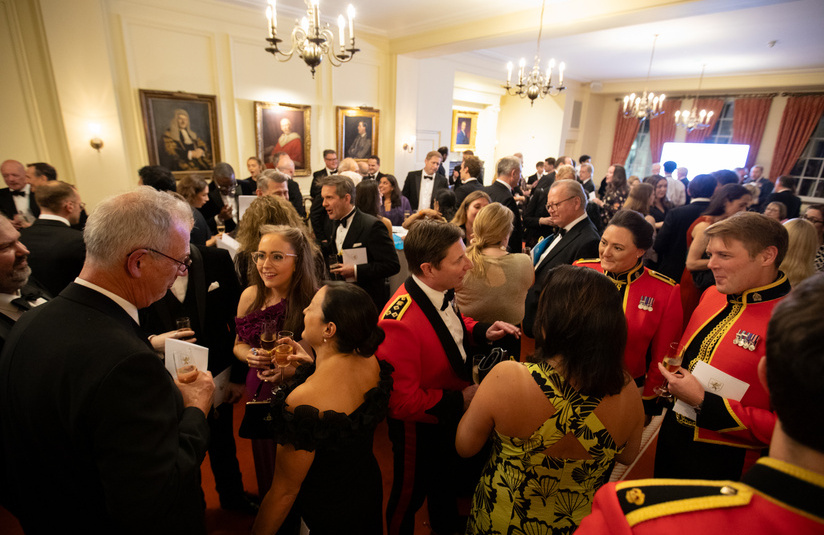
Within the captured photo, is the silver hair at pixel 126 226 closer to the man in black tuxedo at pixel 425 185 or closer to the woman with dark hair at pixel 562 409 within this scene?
the woman with dark hair at pixel 562 409

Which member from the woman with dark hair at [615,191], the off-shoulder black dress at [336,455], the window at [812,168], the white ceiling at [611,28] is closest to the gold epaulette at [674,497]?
the off-shoulder black dress at [336,455]

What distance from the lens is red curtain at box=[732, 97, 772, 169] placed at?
35.6 feet

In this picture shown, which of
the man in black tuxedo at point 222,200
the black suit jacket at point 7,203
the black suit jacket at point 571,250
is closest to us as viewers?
the black suit jacket at point 571,250

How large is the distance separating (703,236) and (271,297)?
9.94ft

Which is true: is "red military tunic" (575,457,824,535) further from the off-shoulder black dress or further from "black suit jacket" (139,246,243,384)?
"black suit jacket" (139,246,243,384)

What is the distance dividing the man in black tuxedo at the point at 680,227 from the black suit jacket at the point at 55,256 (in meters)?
4.66

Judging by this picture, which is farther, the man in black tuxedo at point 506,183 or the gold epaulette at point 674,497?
the man in black tuxedo at point 506,183

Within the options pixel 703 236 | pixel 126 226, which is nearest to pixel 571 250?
pixel 703 236

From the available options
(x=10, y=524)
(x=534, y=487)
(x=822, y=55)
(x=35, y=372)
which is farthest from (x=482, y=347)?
(x=822, y=55)

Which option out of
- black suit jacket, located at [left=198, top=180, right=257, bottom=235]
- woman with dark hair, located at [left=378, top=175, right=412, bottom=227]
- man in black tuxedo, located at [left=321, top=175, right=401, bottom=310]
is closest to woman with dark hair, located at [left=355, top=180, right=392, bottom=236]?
man in black tuxedo, located at [left=321, top=175, right=401, bottom=310]

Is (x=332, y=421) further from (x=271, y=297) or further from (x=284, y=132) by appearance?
(x=284, y=132)

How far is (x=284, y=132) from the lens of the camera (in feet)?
21.8

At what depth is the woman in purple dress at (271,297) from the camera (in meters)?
1.85

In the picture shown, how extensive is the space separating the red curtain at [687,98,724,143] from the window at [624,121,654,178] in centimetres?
135
